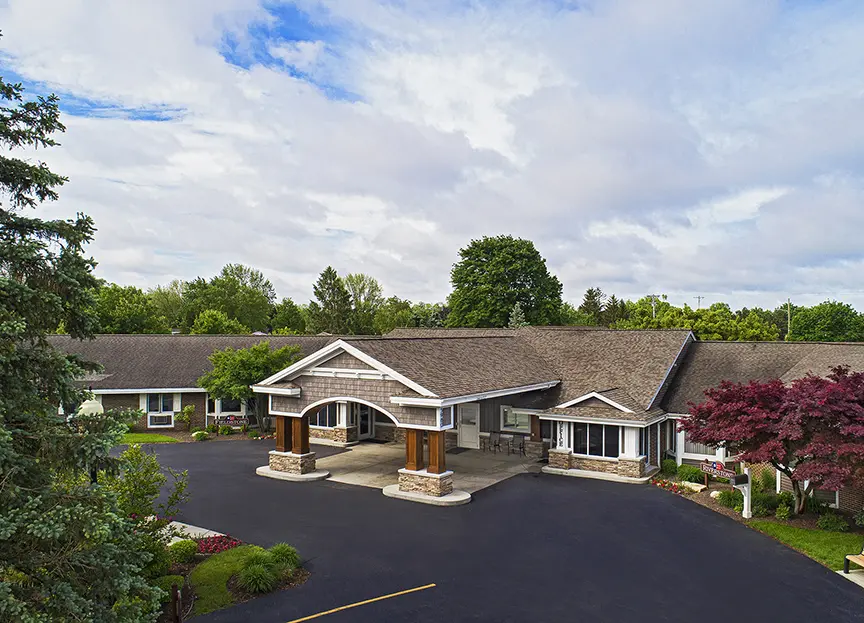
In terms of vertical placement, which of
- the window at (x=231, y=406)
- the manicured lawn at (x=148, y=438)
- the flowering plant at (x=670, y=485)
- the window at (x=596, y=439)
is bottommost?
the flowering plant at (x=670, y=485)

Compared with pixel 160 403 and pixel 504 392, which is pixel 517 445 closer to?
pixel 504 392

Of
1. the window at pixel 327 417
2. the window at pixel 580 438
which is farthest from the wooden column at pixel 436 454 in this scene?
the window at pixel 327 417

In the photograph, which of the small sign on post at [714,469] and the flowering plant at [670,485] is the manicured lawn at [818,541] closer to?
the small sign on post at [714,469]

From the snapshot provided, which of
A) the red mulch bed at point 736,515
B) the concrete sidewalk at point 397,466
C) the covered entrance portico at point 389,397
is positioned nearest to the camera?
the red mulch bed at point 736,515

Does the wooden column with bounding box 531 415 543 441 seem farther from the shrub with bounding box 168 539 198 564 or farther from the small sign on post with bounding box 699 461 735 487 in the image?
the shrub with bounding box 168 539 198 564

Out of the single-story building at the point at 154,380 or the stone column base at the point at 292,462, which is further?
the single-story building at the point at 154,380

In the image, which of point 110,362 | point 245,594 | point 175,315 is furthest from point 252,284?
point 245,594
